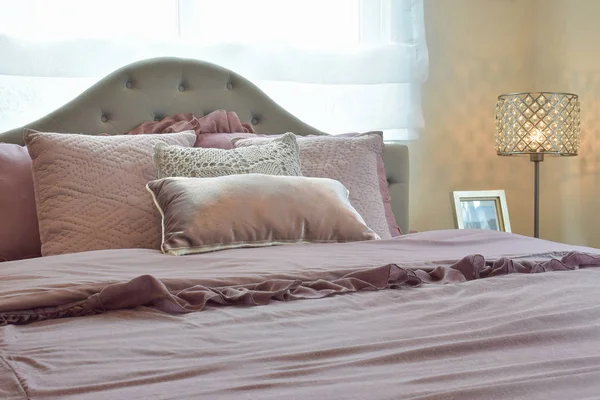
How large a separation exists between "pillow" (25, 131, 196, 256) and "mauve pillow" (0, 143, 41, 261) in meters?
0.07

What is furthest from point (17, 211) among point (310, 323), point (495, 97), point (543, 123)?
point (495, 97)

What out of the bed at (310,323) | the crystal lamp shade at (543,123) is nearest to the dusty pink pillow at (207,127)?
the bed at (310,323)

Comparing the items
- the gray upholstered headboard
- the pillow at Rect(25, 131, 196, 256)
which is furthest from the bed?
the gray upholstered headboard

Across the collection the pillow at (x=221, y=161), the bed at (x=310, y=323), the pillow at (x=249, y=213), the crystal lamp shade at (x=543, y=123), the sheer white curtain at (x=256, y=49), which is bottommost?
the bed at (x=310, y=323)

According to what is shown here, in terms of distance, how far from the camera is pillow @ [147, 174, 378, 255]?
5.99 ft

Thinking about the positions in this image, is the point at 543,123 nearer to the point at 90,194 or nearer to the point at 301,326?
the point at 90,194

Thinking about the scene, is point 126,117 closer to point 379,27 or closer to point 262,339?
point 379,27

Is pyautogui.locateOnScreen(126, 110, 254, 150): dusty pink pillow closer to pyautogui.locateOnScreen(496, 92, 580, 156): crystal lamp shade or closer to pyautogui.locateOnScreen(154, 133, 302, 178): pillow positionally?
pyautogui.locateOnScreen(154, 133, 302, 178): pillow

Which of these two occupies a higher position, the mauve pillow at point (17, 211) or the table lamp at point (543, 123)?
the table lamp at point (543, 123)

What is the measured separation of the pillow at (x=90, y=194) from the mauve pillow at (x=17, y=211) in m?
0.07

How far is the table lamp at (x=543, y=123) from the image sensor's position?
2.83m

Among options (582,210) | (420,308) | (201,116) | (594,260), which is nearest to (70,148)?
(201,116)

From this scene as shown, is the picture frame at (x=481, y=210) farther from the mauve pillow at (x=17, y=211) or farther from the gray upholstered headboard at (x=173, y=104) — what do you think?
the mauve pillow at (x=17, y=211)

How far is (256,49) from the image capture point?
2.76 meters
